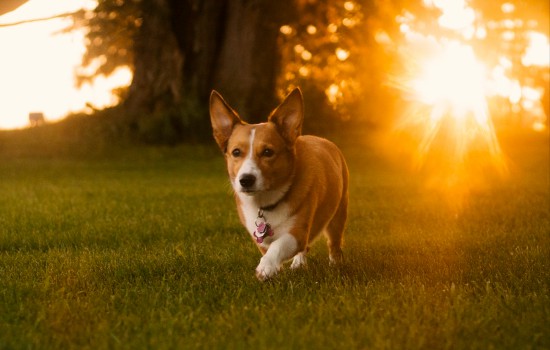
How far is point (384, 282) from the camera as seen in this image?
5.48 metres

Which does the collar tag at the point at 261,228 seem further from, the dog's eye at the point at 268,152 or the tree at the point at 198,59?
the tree at the point at 198,59

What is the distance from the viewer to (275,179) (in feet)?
18.6

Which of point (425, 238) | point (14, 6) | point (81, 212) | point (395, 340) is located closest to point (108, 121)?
point (81, 212)

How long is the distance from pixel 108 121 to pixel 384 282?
16.2m

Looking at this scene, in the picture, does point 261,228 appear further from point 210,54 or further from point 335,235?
point 210,54

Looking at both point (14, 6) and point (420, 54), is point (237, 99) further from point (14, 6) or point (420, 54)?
point (14, 6)

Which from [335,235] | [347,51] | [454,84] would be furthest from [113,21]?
[335,235]

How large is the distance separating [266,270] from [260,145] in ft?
3.16

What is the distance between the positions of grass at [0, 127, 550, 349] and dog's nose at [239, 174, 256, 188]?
0.71 metres

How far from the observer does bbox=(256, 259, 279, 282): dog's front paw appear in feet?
17.5

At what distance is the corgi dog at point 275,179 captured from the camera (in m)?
5.53

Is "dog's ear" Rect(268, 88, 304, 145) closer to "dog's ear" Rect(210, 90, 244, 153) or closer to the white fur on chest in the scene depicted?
"dog's ear" Rect(210, 90, 244, 153)

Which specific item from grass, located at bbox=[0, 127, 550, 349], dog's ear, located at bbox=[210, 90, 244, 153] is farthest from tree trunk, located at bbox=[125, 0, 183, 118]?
dog's ear, located at bbox=[210, 90, 244, 153]

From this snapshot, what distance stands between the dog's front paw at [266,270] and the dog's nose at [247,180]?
1.88ft
